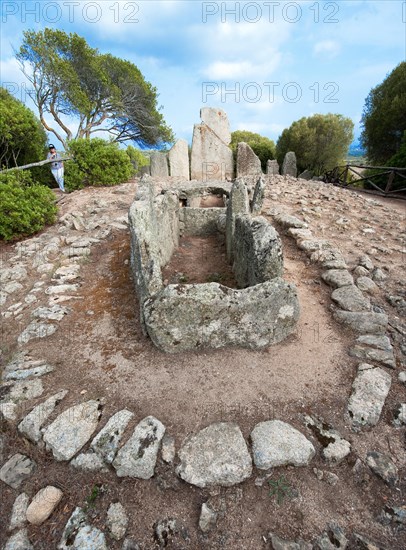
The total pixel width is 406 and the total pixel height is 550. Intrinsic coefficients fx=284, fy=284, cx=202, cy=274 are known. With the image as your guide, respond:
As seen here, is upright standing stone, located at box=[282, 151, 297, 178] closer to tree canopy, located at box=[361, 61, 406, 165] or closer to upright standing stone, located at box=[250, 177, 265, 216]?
tree canopy, located at box=[361, 61, 406, 165]

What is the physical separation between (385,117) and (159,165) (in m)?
12.0

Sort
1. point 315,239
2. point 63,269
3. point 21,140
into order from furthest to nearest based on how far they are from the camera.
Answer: point 21,140
point 315,239
point 63,269

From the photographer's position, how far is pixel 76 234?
23.5ft

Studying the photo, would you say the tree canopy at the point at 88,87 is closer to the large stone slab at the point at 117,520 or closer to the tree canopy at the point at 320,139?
the tree canopy at the point at 320,139

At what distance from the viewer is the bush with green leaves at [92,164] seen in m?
10.4

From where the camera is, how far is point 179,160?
1296cm

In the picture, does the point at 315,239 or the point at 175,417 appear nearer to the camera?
the point at 175,417

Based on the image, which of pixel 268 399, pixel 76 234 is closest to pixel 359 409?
pixel 268 399

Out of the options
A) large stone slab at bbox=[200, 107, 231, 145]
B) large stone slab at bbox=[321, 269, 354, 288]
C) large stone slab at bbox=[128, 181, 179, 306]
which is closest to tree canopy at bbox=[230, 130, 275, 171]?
large stone slab at bbox=[200, 107, 231, 145]

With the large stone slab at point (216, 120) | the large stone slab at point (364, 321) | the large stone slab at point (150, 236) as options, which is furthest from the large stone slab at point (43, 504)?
the large stone slab at point (216, 120)

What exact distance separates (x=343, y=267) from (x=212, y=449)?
12.5 ft

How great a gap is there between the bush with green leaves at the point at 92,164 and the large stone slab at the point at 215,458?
1031 cm

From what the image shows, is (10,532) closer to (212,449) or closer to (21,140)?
(212,449)

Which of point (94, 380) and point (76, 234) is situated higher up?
point (76, 234)
